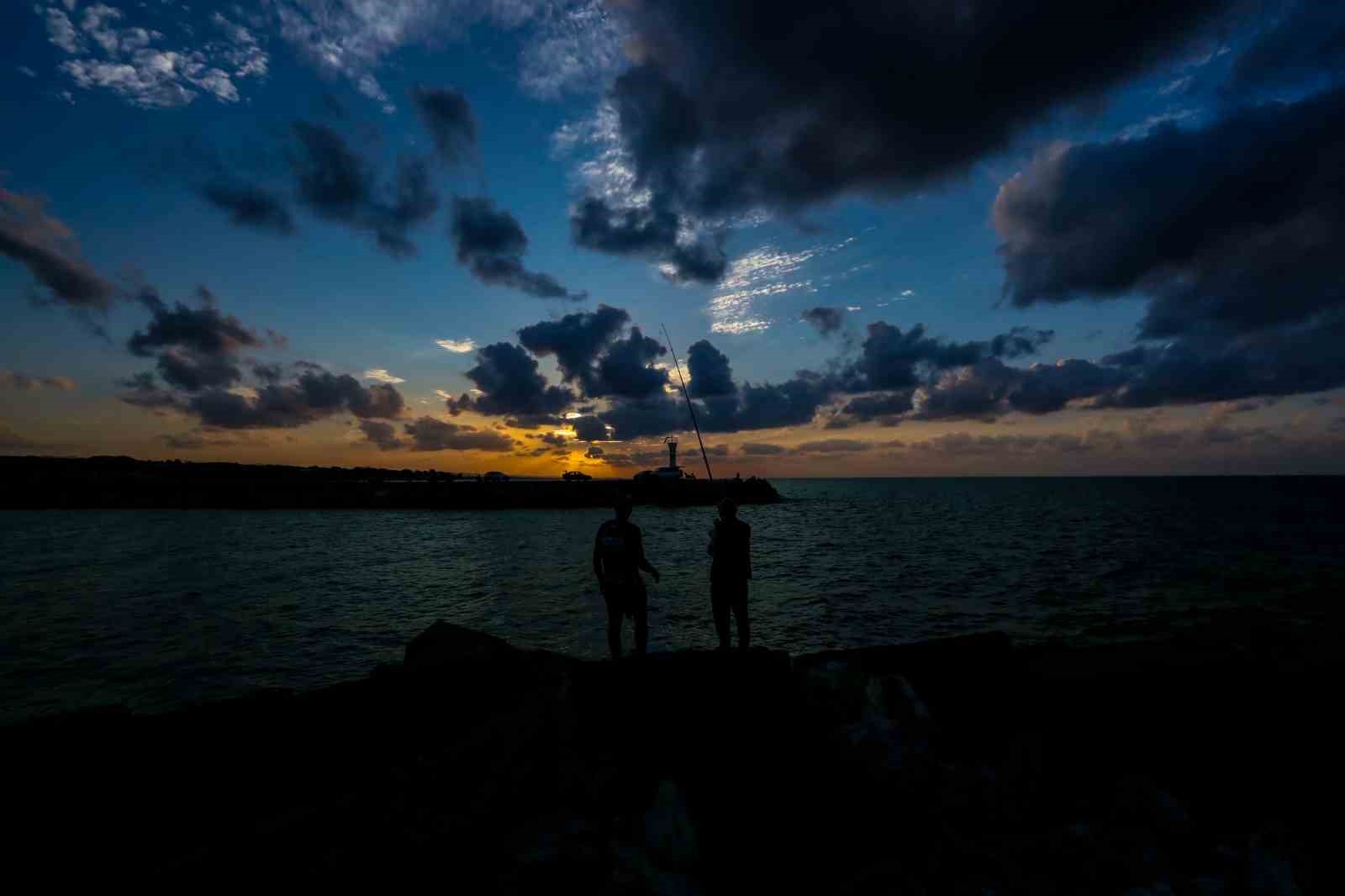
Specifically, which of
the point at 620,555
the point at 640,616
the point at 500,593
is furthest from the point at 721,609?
the point at 500,593

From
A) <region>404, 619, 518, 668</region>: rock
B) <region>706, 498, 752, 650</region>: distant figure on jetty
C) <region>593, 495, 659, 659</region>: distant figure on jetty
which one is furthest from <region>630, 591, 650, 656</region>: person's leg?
<region>404, 619, 518, 668</region>: rock

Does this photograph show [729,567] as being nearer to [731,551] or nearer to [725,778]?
[731,551]

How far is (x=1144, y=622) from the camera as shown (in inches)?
675

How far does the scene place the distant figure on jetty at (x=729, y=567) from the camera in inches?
345

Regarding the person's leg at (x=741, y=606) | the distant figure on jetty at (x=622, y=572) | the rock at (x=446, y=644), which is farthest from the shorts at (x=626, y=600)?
the rock at (x=446, y=644)

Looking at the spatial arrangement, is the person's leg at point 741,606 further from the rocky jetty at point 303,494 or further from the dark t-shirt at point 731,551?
the rocky jetty at point 303,494

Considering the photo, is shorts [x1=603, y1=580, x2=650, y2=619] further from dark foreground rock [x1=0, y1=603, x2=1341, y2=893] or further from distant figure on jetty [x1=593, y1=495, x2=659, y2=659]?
dark foreground rock [x1=0, y1=603, x2=1341, y2=893]

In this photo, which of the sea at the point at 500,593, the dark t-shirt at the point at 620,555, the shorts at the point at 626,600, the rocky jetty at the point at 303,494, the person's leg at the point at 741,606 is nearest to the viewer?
the dark t-shirt at the point at 620,555

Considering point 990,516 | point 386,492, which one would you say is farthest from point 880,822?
point 386,492

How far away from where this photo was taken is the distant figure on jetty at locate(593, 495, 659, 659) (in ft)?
27.7

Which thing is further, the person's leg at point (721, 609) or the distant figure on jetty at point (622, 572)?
the person's leg at point (721, 609)

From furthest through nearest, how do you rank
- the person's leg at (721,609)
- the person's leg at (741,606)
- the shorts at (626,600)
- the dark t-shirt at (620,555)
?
the person's leg at (721,609)
the person's leg at (741,606)
the shorts at (626,600)
the dark t-shirt at (620,555)

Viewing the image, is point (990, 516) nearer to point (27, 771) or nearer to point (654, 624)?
point (654, 624)

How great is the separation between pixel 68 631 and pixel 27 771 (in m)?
15.9
